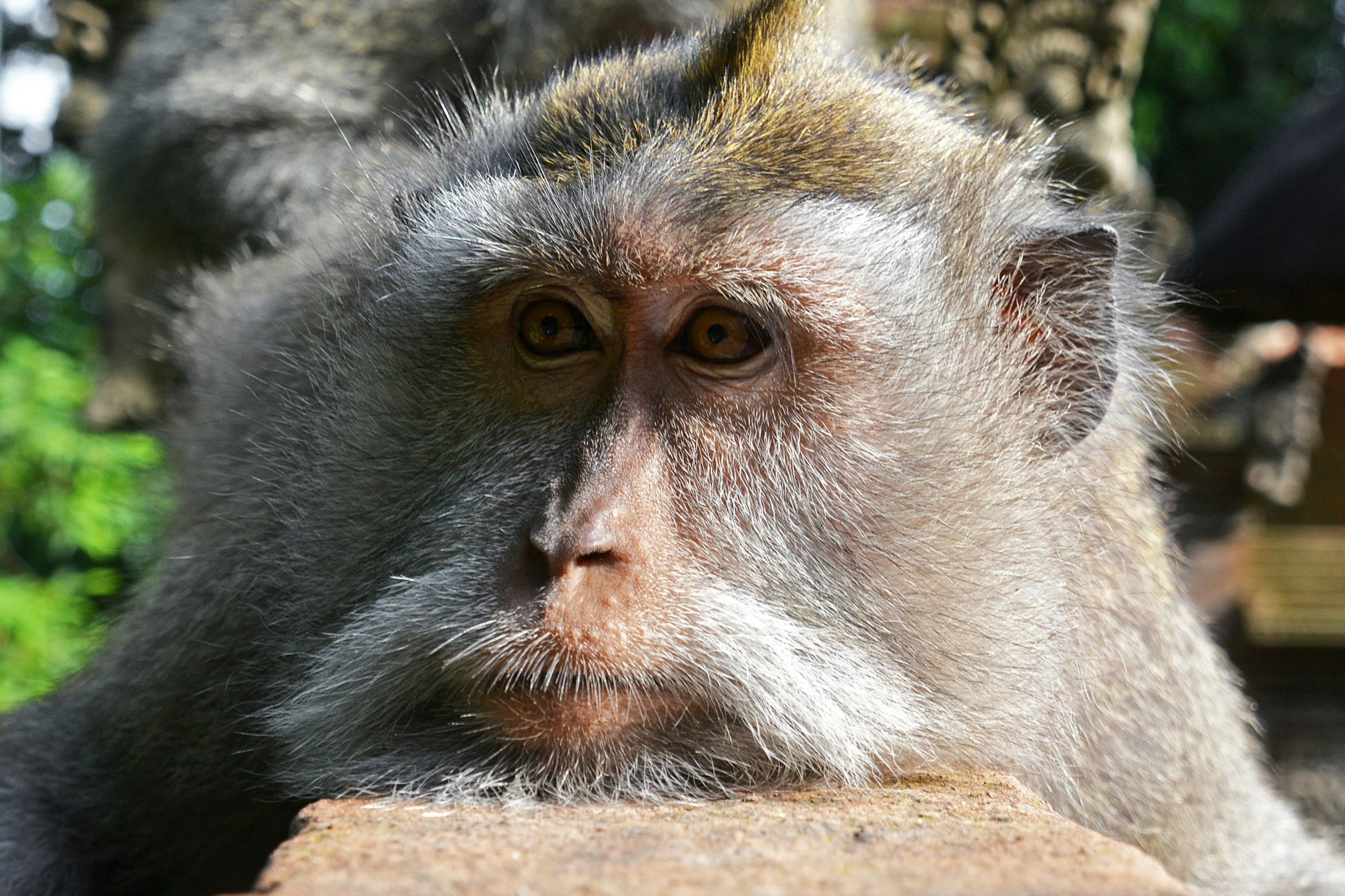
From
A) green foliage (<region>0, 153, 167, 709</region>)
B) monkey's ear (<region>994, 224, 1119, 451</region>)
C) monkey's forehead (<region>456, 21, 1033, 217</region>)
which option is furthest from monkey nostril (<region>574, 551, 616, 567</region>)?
green foliage (<region>0, 153, 167, 709</region>)

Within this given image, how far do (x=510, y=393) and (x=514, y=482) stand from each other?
215 mm

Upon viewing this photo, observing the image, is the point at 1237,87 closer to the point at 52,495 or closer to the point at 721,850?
the point at 52,495

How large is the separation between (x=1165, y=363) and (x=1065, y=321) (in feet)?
3.28

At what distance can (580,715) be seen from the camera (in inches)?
86.0

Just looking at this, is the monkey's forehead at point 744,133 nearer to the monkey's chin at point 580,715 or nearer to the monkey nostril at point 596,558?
the monkey nostril at point 596,558

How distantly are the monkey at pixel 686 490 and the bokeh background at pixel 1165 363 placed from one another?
0.55 m

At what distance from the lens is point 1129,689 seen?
303 centimetres

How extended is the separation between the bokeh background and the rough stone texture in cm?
138

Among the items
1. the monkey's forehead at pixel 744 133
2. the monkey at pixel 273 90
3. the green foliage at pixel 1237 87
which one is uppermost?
the green foliage at pixel 1237 87

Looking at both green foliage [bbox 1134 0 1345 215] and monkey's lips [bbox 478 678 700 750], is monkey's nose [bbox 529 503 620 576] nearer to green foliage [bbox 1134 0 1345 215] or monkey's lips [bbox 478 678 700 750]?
monkey's lips [bbox 478 678 700 750]

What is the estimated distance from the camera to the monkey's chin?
2180 millimetres

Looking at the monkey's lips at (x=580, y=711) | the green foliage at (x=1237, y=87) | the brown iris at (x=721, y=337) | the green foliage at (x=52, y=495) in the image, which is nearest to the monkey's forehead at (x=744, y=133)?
the brown iris at (x=721, y=337)

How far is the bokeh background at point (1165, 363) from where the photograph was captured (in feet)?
19.9

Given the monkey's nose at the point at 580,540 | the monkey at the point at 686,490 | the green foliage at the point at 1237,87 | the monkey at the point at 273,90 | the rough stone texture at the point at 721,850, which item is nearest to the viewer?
the rough stone texture at the point at 721,850
